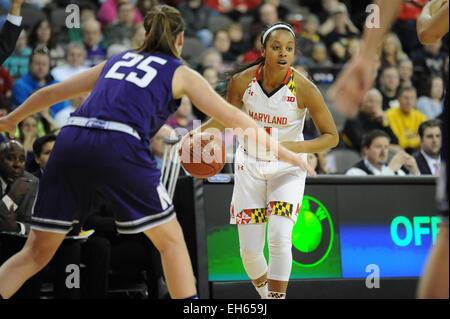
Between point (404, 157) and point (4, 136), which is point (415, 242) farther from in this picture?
point (4, 136)

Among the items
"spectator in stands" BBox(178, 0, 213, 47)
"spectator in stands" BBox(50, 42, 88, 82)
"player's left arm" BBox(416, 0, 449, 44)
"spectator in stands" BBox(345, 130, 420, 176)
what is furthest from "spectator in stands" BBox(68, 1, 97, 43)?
"player's left arm" BBox(416, 0, 449, 44)

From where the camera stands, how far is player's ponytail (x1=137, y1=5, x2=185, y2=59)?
13.0ft

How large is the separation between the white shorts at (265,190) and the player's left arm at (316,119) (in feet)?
0.39

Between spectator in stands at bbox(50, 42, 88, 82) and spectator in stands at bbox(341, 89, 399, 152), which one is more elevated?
spectator in stands at bbox(50, 42, 88, 82)

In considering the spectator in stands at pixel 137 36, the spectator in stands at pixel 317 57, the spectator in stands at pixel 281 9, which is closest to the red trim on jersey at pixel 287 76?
the spectator in stands at pixel 137 36

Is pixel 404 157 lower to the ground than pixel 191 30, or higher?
lower

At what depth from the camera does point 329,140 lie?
5.03 meters

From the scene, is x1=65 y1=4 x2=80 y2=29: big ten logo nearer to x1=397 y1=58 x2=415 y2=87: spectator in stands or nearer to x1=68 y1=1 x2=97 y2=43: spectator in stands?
x1=68 y1=1 x2=97 y2=43: spectator in stands

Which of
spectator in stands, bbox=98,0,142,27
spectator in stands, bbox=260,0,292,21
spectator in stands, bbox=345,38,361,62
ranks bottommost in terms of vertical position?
spectator in stands, bbox=345,38,361,62

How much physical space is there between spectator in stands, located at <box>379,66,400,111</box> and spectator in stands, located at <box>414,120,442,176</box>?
8.65 feet

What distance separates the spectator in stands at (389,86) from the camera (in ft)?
35.1

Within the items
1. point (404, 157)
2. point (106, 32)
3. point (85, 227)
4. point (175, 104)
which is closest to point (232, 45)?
point (106, 32)
